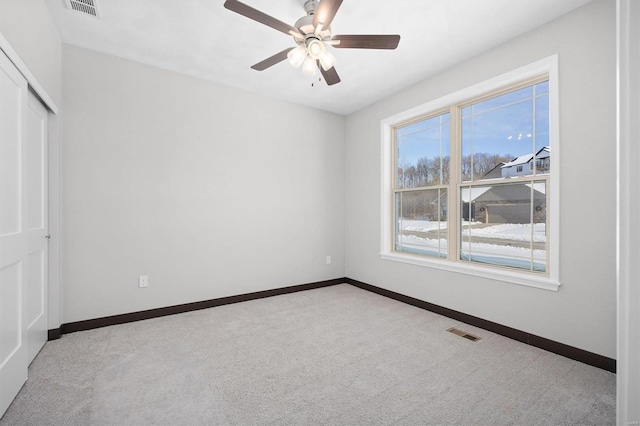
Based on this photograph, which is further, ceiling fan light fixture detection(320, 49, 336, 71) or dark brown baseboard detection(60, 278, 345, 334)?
dark brown baseboard detection(60, 278, 345, 334)

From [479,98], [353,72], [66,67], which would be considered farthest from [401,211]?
[66,67]

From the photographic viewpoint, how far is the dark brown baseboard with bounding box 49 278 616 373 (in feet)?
7.66

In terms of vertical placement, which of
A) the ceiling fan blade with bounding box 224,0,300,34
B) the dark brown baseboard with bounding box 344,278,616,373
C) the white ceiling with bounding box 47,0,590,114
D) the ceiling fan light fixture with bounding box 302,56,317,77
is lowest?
the dark brown baseboard with bounding box 344,278,616,373

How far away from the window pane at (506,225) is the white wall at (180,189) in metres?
2.14

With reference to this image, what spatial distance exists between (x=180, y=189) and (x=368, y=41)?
2560 mm

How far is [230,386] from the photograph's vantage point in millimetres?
2020

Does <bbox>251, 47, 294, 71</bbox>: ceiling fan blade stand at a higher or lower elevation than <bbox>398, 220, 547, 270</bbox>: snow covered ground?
higher

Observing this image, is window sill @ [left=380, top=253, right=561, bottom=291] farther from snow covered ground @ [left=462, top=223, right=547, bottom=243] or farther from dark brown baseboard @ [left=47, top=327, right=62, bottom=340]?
dark brown baseboard @ [left=47, top=327, right=62, bottom=340]

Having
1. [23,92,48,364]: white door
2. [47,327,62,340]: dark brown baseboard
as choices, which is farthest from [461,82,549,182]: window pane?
[47,327,62,340]: dark brown baseboard

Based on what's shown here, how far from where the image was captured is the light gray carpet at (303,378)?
1728 millimetres

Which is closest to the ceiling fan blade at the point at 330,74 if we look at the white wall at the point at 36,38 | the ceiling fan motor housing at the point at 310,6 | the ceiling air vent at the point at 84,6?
the ceiling fan motor housing at the point at 310,6

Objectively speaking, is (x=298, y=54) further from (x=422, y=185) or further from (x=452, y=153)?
(x=422, y=185)

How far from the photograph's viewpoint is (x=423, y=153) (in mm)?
3867

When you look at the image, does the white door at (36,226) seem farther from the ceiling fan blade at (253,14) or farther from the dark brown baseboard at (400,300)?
the ceiling fan blade at (253,14)
